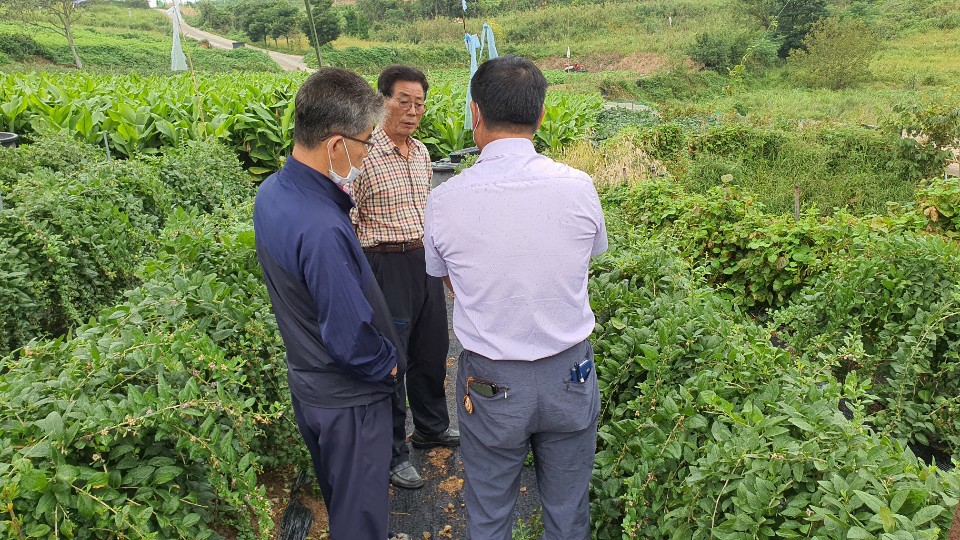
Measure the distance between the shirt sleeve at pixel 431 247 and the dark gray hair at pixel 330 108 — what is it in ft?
1.16

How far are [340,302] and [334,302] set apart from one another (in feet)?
0.06

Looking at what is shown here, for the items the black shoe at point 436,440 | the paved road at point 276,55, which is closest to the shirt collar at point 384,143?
the black shoe at point 436,440

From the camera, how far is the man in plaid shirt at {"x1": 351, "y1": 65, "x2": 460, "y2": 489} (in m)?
2.79

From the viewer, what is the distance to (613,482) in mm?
2186

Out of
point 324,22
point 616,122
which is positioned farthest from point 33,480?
point 324,22

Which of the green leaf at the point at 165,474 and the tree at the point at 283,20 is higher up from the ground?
the tree at the point at 283,20

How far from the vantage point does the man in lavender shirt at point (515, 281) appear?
5.68ft

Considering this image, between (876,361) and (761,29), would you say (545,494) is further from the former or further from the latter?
(761,29)

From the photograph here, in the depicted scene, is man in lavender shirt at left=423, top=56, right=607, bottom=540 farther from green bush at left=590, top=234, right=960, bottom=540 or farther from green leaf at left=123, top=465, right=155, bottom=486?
green leaf at left=123, top=465, right=155, bottom=486

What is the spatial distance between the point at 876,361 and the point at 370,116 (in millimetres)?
2746

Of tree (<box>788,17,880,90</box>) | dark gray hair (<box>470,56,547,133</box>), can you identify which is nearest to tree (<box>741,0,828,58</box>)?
tree (<box>788,17,880,90</box>)

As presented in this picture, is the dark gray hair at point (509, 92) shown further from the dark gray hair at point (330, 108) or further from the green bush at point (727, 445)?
the green bush at point (727, 445)

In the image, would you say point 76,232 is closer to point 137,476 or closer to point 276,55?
point 137,476

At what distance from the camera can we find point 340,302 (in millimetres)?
1839
